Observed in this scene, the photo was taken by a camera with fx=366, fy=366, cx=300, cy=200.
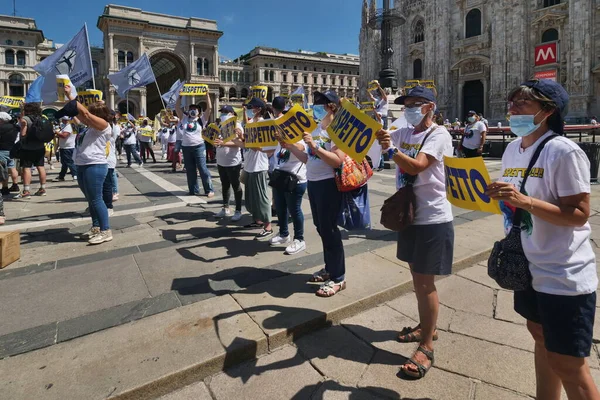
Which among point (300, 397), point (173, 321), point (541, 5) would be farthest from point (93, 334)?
point (541, 5)

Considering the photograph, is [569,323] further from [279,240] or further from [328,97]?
[279,240]

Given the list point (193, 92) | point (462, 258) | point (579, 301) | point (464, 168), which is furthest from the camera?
point (193, 92)

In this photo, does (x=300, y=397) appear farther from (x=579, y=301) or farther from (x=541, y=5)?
(x=541, y=5)

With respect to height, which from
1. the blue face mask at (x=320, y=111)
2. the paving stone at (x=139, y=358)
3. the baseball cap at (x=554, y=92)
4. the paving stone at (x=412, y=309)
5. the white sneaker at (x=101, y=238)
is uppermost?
the blue face mask at (x=320, y=111)

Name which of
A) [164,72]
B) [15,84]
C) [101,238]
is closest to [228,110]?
[101,238]

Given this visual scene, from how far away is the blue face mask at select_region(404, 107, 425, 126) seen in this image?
2.52m

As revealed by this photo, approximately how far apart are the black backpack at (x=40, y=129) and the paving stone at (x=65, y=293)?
4.71 m

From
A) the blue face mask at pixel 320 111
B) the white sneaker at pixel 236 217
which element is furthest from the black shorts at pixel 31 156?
the blue face mask at pixel 320 111

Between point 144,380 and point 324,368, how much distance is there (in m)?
1.15

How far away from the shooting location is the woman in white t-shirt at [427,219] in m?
2.40

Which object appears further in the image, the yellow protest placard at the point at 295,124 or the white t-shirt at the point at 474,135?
the white t-shirt at the point at 474,135

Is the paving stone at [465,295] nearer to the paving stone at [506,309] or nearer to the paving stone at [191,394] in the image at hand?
the paving stone at [506,309]

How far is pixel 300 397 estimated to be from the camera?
2223 mm

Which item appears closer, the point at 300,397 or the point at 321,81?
the point at 300,397
